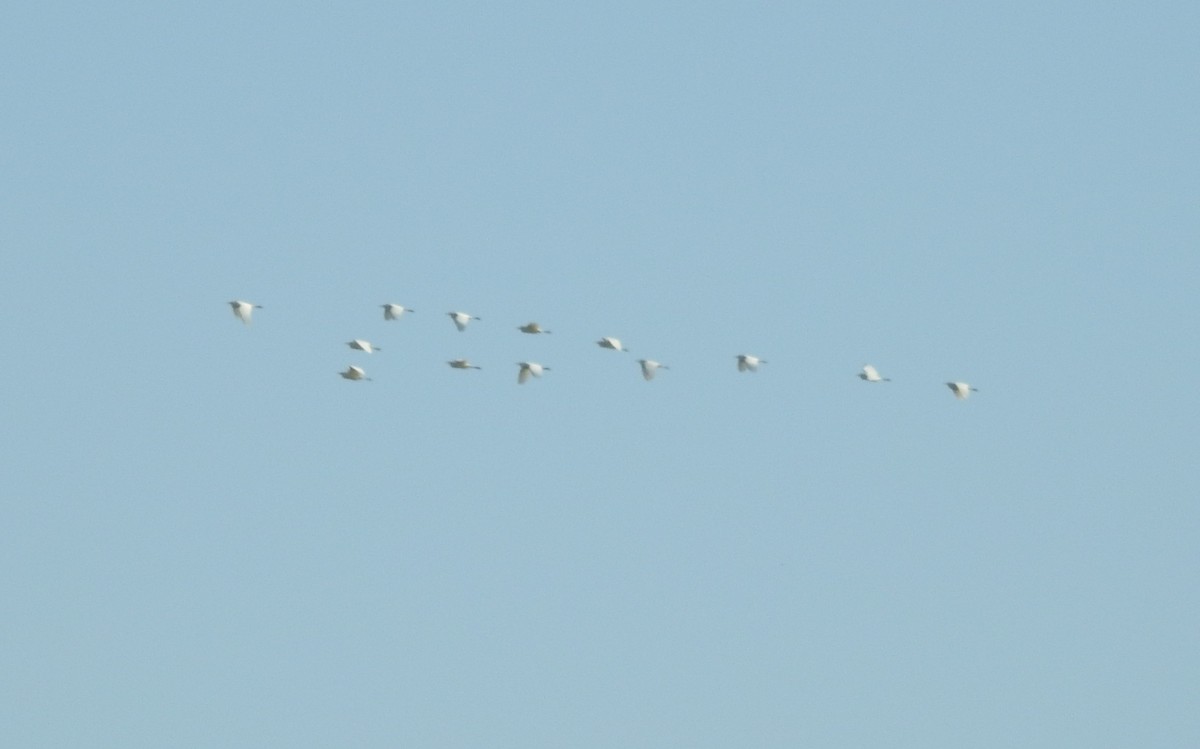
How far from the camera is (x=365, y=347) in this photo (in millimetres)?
144125

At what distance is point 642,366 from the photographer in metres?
144

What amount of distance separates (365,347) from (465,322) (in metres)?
3.44

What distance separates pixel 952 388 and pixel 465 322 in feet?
52.7

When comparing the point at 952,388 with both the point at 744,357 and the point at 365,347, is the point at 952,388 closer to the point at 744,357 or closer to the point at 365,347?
the point at 744,357

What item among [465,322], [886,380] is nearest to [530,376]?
[465,322]

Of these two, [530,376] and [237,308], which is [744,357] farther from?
[237,308]

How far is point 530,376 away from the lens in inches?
5699

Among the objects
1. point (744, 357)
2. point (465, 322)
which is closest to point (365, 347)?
point (465, 322)

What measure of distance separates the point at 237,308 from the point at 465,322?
865 centimetres

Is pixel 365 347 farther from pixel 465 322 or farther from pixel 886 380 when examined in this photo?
pixel 886 380

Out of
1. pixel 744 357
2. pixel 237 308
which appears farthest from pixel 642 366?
pixel 237 308

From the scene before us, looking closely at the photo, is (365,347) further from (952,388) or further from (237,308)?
(952,388)

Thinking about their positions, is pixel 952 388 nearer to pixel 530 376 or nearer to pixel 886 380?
pixel 886 380

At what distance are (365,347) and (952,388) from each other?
1890cm
